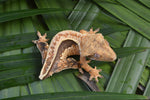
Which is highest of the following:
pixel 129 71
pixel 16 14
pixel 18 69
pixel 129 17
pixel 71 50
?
pixel 129 17

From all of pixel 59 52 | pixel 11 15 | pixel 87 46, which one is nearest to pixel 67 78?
pixel 59 52

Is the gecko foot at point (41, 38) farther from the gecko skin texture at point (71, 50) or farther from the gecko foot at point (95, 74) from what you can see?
the gecko foot at point (95, 74)

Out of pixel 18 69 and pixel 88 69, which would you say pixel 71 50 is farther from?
pixel 18 69

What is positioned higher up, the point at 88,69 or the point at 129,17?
the point at 129,17

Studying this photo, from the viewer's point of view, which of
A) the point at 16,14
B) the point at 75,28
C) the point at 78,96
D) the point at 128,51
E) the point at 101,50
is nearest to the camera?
the point at 78,96

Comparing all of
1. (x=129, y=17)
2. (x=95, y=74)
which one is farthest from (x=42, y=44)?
(x=129, y=17)

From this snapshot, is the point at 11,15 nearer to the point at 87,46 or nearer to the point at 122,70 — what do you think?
the point at 87,46
